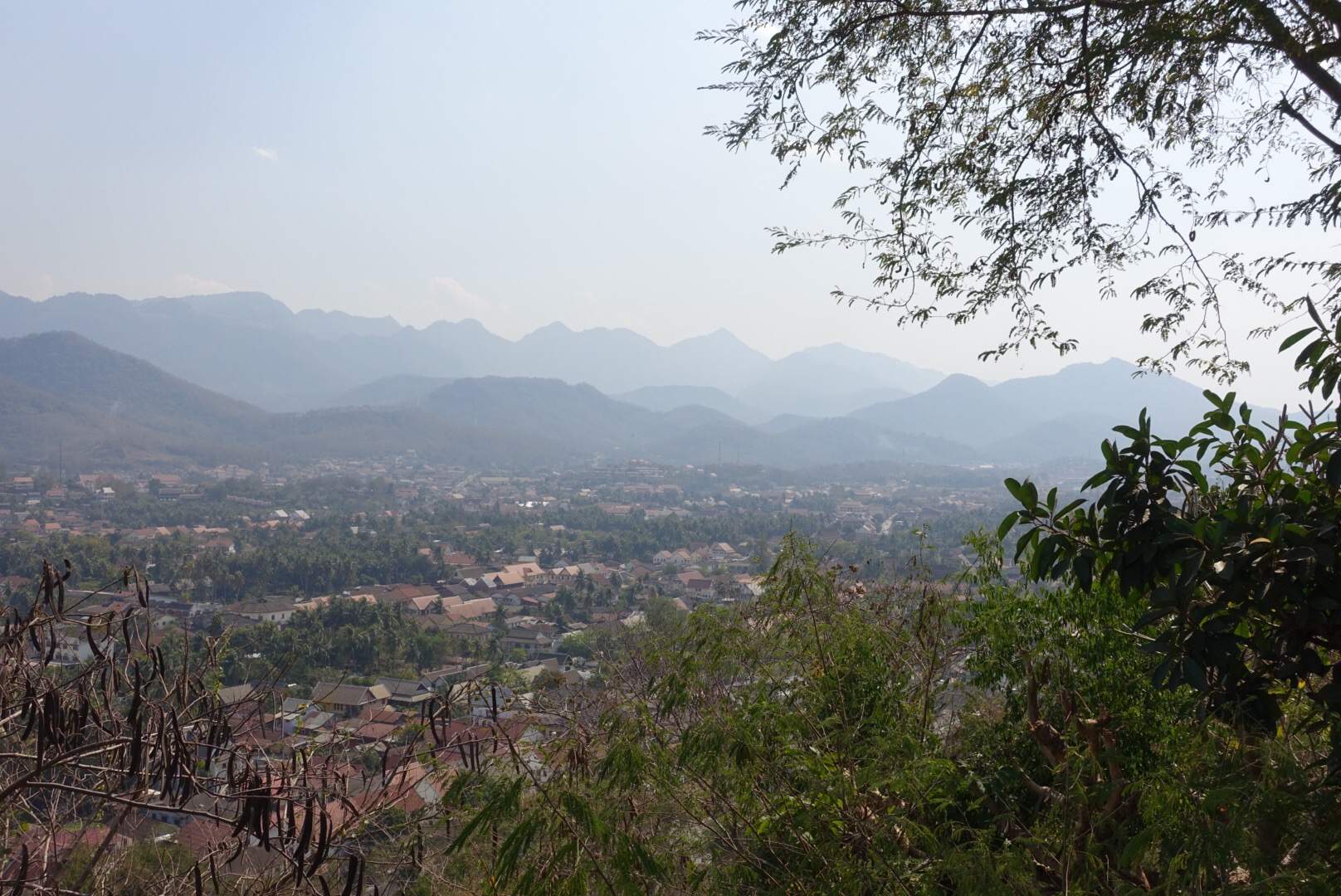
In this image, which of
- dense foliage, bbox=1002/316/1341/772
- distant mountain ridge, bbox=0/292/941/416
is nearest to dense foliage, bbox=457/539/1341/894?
dense foliage, bbox=1002/316/1341/772

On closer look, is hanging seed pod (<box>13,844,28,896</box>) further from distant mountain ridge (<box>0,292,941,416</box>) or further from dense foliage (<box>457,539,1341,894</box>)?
distant mountain ridge (<box>0,292,941,416</box>)

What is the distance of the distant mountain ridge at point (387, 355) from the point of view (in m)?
104

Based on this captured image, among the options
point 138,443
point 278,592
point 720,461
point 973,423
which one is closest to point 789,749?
point 278,592

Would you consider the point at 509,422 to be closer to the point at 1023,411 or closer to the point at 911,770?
the point at 1023,411

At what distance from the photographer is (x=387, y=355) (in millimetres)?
131500

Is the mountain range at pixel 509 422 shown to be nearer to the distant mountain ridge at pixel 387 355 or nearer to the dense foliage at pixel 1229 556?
the distant mountain ridge at pixel 387 355

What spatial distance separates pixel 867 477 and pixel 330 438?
38.2m

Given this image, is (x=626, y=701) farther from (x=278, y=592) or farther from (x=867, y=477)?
(x=867, y=477)

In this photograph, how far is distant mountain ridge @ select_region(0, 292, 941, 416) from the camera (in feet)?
340

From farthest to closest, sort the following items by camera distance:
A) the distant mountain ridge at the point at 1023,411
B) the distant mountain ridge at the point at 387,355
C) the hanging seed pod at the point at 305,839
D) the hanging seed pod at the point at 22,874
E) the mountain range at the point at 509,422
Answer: the distant mountain ridge at the point at 387,355, the distant mountain ridge at the point at 1023,411, the mountain range at the point at 509,422, the hanging seed pod at the point at 305,839, the hanging seed pod at the point at 22,874

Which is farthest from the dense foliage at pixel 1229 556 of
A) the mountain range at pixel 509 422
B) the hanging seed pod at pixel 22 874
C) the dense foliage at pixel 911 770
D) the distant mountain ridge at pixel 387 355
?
the distant mountain ridge at pixel 387 355

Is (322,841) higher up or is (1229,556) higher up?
(1229,556)

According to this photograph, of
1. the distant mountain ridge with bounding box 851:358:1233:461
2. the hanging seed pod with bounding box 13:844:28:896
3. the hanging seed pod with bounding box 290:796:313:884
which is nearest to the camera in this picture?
the hanging seed pod with bounding box 13:844:28:896

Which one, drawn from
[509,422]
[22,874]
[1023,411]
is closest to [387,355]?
[509,422]
